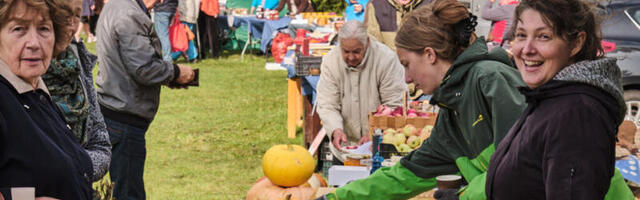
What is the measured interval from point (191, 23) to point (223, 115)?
17.9 feet

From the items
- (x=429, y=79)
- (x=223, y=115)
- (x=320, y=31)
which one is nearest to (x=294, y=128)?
(x=223, y=115)

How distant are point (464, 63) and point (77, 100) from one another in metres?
1.34

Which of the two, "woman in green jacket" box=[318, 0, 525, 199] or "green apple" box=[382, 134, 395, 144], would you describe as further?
"green apple" box=[382, 134, 395, 144]

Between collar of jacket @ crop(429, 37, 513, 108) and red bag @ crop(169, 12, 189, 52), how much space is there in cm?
Result: 1218

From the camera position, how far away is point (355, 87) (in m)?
5.53

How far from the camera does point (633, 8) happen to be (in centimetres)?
765

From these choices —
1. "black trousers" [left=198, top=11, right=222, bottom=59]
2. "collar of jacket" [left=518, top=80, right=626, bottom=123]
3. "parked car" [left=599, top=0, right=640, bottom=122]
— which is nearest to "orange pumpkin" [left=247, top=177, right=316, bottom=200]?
"collar of jacket" [left=518, top=80, right=626, bottom=123]

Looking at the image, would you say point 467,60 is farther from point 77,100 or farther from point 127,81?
point 127,81

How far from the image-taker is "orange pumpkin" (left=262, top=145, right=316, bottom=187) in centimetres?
412

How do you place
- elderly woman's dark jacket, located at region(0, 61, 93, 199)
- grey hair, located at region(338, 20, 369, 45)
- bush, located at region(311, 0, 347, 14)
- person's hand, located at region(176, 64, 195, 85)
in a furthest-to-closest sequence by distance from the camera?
bush, located at region(311, 0, 347, 14)
grey hair, located at region(338, 20, 369, 45)
person's hand, located at region(176, 64, 195, 85)
elderly woman's dark jacket, located at region(0, 61, 93, 199)

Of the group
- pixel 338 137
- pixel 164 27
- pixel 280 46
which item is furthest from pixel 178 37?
pixel 338 137

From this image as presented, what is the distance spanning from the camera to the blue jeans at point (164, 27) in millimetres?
13414

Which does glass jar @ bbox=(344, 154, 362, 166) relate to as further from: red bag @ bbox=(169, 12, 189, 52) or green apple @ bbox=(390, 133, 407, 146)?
red bag @ bbox=(169, 12, 189, 52)

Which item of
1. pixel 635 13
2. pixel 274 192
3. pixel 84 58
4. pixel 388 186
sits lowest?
pixel 274 192
